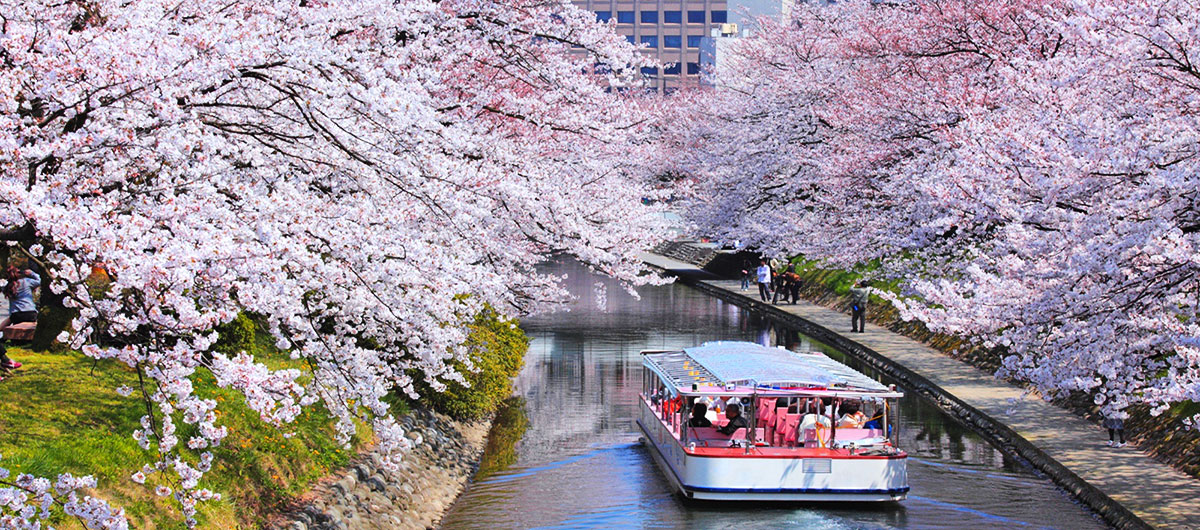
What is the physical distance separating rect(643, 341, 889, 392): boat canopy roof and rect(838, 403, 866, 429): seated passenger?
0.46 metres

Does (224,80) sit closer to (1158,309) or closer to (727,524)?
(727,524)

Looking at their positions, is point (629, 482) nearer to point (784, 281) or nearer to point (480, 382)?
point (480, 382)

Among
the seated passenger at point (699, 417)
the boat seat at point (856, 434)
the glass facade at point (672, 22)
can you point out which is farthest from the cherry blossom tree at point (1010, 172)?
the glass facade at point (672, 22)

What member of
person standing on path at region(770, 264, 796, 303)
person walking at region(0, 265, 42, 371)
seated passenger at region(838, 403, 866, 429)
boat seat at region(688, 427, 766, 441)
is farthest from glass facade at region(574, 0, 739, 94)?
person walking at region(0, 265, 42, 371)

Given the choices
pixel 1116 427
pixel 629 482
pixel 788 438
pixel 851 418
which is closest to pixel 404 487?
pixel 629 482

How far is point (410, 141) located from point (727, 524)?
7.83m

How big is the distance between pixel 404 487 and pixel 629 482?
14.1 ft

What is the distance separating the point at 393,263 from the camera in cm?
1057

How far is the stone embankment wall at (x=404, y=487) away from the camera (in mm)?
13719

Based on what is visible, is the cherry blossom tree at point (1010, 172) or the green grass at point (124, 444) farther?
the cherry blossom tree at point (1010, 172)

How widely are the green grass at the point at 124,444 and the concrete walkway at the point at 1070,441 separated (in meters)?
9.08

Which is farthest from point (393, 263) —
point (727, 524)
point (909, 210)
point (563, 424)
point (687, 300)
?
point (687, 300)

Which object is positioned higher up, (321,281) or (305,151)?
(305,151)

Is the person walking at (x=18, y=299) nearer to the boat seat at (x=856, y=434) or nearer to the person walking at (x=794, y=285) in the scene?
the boat seat at (x=856, y=434)
